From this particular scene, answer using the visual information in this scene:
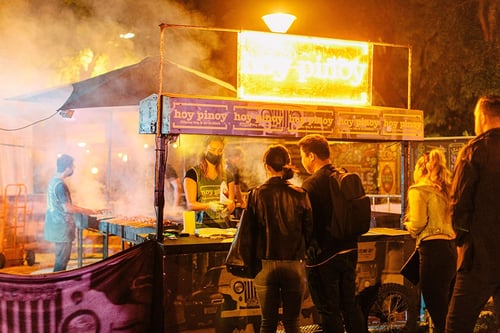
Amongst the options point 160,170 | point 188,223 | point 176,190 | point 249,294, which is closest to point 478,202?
point 249,294

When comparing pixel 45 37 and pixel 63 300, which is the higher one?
pixel 45 37

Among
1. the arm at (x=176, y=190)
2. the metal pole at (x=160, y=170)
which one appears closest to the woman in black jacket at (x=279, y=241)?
the metal pole at (x=160, y=170)

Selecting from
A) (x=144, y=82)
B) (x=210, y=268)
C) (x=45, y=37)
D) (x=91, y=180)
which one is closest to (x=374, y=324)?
(x=210, y=268)

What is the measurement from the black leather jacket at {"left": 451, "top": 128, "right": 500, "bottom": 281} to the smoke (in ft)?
17.9

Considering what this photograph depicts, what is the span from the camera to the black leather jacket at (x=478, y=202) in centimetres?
360

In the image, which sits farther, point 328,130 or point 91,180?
point 91,180

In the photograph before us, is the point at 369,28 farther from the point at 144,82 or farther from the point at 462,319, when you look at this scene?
the point at 462,319

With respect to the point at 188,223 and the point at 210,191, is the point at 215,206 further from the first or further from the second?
the point at 188,223

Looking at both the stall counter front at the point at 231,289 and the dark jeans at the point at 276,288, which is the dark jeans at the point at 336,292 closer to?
the dark jeans at the point at 276,288

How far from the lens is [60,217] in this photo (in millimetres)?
7387

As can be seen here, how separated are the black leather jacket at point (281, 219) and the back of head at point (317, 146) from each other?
1.23 feet

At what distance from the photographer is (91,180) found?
12500 mm

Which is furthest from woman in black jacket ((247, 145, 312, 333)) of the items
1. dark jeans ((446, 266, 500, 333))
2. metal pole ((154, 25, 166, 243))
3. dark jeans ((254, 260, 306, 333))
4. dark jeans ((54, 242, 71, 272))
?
dark jeans ((54, 242, 71, 272))

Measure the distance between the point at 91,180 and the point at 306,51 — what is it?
8318mm
